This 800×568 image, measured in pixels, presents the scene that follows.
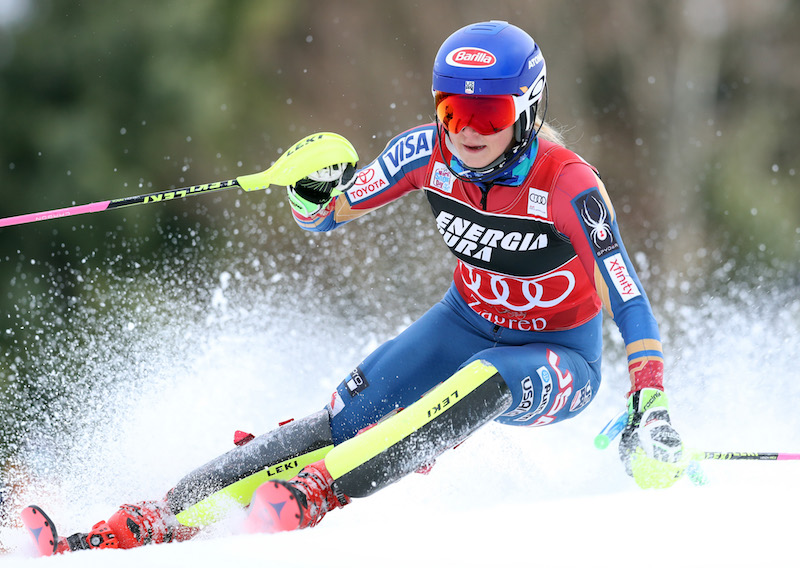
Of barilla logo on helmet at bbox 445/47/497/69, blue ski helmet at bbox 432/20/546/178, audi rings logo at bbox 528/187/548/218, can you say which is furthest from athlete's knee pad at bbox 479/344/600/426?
barilla logo on helmet at bbox 445/47/497/69

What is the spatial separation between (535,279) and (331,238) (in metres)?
5.32

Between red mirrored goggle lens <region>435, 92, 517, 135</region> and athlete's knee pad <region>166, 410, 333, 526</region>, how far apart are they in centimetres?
102

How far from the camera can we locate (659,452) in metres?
2.34

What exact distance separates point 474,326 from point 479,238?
368 mm

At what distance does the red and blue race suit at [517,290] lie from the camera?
8.49ft

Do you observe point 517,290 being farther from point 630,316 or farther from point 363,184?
point 363,184

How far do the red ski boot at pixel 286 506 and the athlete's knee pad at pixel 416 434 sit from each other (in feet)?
0.23

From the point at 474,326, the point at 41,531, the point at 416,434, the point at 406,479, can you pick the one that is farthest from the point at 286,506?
the point at 406,479

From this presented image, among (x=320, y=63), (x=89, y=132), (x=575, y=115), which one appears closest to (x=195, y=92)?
(x=89, y=132)

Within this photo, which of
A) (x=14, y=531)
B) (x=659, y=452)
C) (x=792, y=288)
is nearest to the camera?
(x=659, y=452)

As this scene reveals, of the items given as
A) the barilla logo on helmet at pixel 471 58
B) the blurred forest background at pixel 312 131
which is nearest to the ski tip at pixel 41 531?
the barilla logo on helmet at pixel 471 58

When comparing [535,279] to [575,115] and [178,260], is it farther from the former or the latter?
[575,115]

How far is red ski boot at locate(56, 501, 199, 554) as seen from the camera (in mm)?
2590

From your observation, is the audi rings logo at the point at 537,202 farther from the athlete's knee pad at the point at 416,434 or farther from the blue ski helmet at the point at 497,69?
the athlete's knee pad at the point at 416,434
